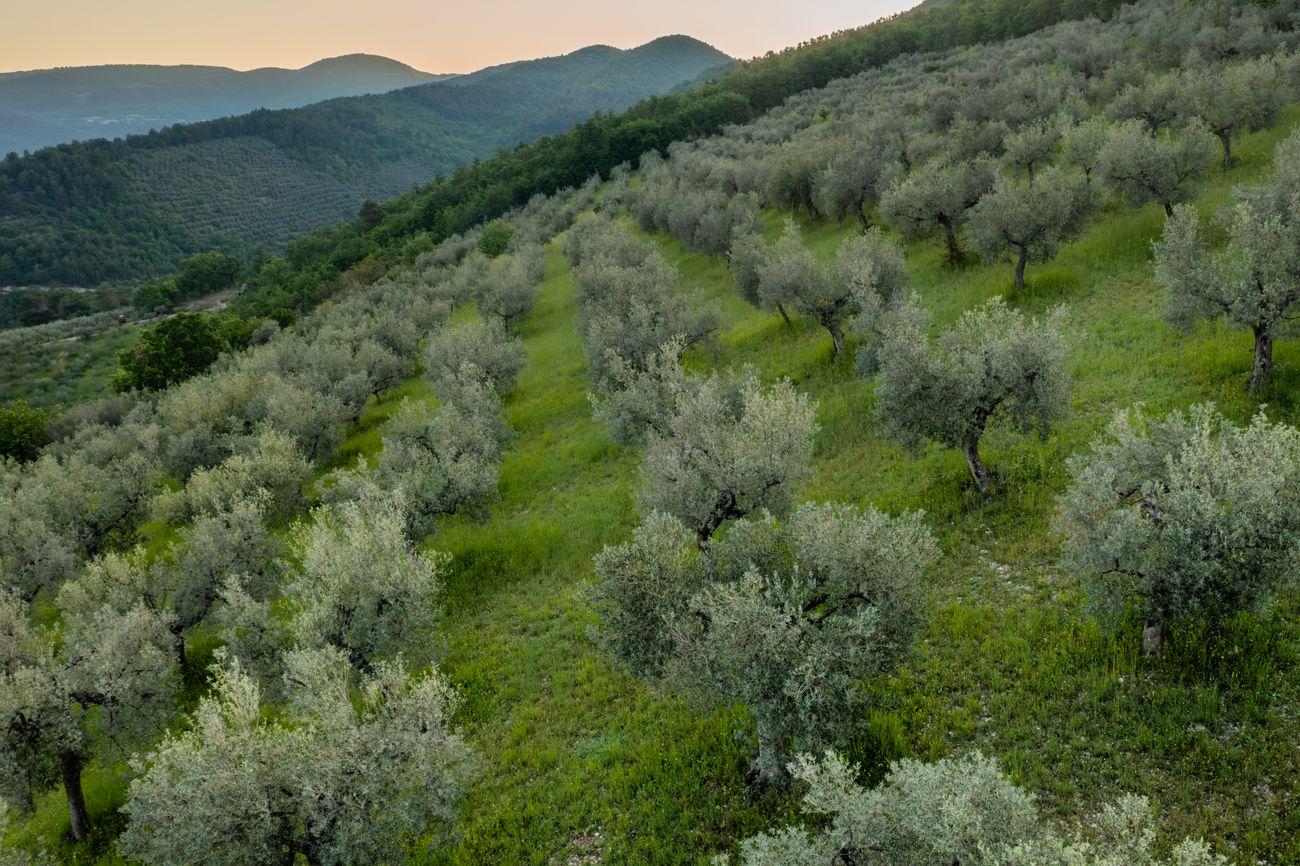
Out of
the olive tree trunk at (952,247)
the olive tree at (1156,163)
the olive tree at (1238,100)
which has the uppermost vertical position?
the olive tree at (1238,100)

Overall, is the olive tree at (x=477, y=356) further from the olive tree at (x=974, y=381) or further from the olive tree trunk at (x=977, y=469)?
the olive tree trunk at (x=977, y=469)

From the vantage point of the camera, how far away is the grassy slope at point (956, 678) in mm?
13992

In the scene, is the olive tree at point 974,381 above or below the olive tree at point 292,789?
above

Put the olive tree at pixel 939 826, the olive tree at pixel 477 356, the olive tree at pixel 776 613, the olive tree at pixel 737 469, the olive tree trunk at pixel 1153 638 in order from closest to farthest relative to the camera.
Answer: the olive tree at pixel 939 826, the olive tree at pixel 776 613, the olive tree trunk at pixel 1153 638, the olive tree at pixel 737 469, the olive tree at pixel 477 356

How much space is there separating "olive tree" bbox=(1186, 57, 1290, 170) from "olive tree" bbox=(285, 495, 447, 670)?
184 ft

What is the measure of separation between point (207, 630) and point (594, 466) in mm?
21675

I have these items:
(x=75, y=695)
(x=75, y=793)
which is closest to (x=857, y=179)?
(x=75, y=695)

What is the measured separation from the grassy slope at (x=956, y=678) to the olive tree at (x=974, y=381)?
3194 mm

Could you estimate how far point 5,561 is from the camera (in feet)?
111

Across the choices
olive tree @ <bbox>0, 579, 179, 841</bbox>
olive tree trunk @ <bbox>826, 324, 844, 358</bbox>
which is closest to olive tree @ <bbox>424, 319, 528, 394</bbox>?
olive tree trunk @ <bbox>826, 324, 844, 358</bbox>

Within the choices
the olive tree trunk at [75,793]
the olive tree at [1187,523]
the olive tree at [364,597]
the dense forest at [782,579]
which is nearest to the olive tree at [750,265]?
the dense forest at [782,579]

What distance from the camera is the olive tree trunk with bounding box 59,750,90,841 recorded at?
20.0 m

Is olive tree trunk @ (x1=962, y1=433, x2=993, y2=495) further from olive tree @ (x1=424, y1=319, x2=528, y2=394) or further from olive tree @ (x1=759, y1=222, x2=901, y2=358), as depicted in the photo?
olive tree @ (x1=424, y1=319, x2=528, y2=394)

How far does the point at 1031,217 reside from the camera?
122ft
